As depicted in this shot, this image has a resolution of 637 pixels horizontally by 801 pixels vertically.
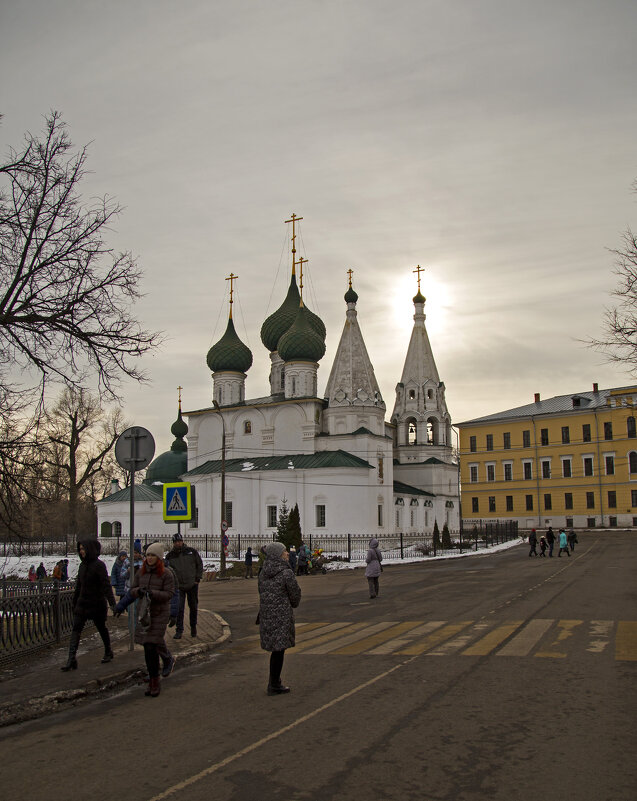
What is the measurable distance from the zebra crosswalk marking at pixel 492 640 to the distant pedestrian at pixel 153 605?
13.2 ft

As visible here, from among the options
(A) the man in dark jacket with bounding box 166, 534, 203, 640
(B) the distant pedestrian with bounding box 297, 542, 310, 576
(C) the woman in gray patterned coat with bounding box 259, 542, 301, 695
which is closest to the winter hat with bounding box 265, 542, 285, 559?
(C) the woman in gray patterned coat with bounding box 259, 542, 301, 695

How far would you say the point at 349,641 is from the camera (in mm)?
11359

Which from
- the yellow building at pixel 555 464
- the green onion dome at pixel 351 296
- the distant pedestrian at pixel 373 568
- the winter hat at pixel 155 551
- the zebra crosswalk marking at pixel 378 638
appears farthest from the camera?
the yellow building at pixel 555 464

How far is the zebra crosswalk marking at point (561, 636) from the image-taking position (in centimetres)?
948

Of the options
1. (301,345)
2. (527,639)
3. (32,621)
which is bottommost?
(527,639)

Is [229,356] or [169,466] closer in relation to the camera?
[229,356]

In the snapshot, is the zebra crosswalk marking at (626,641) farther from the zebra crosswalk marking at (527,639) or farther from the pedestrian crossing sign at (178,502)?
the pedestrian crossing sign at (178,502)

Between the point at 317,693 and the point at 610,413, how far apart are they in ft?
208

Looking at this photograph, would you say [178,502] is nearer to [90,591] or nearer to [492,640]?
[90,591]

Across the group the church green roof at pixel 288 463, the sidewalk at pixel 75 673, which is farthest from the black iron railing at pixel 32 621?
the church green roof at pixel 288 463

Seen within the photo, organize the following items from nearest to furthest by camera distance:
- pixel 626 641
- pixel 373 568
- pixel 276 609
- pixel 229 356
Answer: pixel 276 609 → pixel 626 641 → pixel 373 568 → pixel 229 356

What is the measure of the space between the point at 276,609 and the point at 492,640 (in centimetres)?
436

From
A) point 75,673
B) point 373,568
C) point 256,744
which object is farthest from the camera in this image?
point 373,568

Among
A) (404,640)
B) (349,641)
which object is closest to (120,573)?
(349,641)
